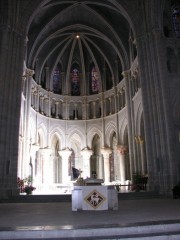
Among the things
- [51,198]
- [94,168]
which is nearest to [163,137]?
[51,198]

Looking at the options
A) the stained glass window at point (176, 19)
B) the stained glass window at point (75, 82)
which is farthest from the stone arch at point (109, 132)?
the stained glass window at point (176, 19)

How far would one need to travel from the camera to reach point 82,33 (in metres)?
34.1

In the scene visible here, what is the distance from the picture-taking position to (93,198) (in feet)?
31.4

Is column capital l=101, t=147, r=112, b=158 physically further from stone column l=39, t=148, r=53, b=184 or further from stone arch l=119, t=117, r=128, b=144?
stone column l=39, t=148, r=53, b=184

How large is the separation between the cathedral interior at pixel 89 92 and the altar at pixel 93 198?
24.1ft

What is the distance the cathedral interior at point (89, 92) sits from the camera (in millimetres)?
18734

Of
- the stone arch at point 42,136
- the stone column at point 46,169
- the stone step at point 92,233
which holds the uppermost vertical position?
the stone arch at point 42,136

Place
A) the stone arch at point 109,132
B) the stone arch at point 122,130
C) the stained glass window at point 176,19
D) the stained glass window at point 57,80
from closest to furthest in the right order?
the stained glass window at point 176,19 < the stone arch at point 122,130 < the stone arch at point 109,132 < the stained glass window at point 57,80

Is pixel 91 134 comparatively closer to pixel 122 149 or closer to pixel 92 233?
pixel 122 149

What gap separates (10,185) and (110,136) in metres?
19.1

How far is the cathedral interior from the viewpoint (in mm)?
18734

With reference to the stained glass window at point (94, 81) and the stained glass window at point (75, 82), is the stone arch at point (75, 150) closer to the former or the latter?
the stained glass window at point (75, 82)

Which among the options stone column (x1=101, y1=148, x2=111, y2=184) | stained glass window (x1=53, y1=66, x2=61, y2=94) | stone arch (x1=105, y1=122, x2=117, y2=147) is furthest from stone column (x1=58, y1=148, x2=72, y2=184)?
stained glass window (x1=53, y1=66, x2=61, y2=94)

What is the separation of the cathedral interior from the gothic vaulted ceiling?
0.42 ft
